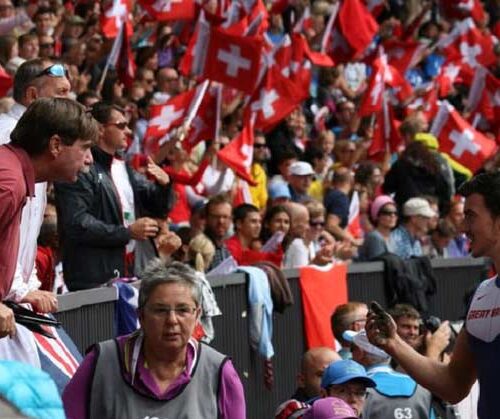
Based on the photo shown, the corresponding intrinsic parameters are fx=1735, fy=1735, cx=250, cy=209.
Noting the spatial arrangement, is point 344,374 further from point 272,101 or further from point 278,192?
point 272,101

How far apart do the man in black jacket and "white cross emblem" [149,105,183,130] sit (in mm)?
4101

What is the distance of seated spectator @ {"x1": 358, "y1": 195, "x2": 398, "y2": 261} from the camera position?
16.2 meters

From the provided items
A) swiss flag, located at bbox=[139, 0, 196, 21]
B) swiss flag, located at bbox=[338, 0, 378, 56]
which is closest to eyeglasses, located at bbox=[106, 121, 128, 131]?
swiss flag, located at bbox=[139, 0, 196, 21]

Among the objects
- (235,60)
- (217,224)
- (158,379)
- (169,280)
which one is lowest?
(158,379)

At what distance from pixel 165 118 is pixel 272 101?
2448mm

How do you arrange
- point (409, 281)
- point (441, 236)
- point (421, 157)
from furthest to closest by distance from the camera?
point (421, 157) < point (441, 236) < point (409, 281)

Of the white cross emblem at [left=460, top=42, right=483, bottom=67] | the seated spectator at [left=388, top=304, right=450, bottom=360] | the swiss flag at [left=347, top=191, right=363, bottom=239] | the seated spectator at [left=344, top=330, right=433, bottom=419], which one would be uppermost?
the white cross emblem at [left=460, top=42, right=483, bottom=67]

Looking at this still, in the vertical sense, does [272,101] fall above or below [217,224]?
above

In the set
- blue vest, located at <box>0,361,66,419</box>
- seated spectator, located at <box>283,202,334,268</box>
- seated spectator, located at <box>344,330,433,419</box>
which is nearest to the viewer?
blue vest, located at <box>0,361,66,419</box>

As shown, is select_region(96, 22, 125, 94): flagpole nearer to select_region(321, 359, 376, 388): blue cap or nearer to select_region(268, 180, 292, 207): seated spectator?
select_region(268, 180, 292, 207): seated spectator

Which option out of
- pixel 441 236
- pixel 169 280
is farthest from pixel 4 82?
pixel 441 236

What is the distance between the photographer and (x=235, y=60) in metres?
16.6

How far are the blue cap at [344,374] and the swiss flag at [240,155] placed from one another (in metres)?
7.09

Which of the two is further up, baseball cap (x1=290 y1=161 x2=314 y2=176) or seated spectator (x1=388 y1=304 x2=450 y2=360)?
baseball cap (x1=290 y1=161 x2=314 y2=176)
